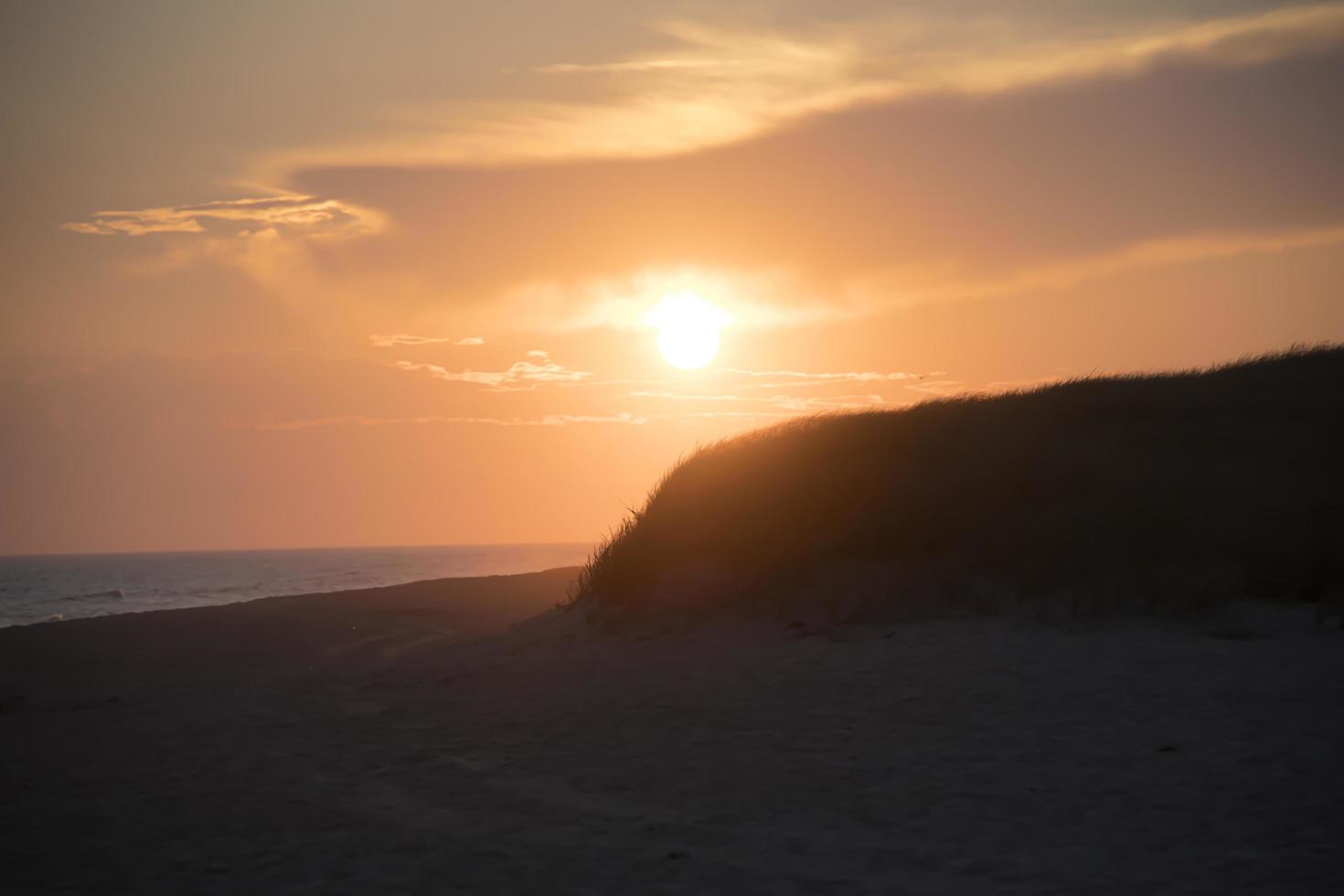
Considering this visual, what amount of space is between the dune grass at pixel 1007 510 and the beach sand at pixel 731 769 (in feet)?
4.44

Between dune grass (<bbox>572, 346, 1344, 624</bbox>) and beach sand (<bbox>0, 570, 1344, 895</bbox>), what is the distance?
1352mm

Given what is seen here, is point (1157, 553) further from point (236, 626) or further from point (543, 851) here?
point (236, 626)

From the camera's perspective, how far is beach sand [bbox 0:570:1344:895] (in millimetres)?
6496

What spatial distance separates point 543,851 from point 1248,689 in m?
6.84

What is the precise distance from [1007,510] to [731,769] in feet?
31.8

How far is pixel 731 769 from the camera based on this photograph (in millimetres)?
8750

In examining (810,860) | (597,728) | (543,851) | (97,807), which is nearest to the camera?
(810,860)

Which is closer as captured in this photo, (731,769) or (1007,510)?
(731,769)

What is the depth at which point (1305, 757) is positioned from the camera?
7.70 m

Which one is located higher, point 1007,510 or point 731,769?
point 1007,510

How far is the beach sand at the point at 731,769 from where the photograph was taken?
650cm

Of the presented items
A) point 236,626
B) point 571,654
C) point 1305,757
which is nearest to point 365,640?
point 236,626

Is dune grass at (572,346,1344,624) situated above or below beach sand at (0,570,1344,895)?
above

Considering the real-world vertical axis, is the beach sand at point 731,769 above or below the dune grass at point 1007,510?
below
